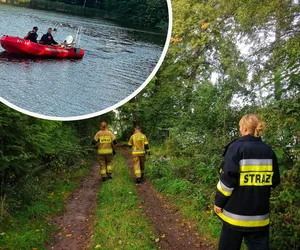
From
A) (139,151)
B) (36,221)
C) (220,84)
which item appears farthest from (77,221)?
(220,84)

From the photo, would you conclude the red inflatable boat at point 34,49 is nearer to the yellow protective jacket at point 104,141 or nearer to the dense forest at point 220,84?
the dense forest at point 220,84

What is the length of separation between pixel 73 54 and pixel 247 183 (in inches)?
70.1

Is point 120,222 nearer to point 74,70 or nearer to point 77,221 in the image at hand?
point 77,221

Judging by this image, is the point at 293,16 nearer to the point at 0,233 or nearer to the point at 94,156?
the point at 0,233

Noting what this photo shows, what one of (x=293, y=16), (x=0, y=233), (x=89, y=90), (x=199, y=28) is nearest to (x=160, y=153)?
(x=199, y=28)

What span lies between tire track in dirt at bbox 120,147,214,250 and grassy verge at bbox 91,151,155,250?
144mm

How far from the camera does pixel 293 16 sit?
A: 5812 mm

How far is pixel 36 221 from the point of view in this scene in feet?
16.1

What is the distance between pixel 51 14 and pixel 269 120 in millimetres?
2802

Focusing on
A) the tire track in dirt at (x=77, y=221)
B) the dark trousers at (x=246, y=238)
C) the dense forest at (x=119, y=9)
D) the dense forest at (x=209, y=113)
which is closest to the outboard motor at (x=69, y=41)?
the dense forest at (x=119, y=9)

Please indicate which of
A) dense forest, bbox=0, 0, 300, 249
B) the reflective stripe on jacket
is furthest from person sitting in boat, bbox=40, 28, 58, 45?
dense forest, bbox=0, 0, 300, 249

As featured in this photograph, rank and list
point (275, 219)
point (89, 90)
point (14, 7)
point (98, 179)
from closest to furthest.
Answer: point (14, 7) < point (89, 90) < point (275, 219) < point (98, 179)

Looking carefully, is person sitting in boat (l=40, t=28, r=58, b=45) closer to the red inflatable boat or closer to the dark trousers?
the red inflatable boat

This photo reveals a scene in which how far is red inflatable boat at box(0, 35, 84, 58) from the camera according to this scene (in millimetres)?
2650
